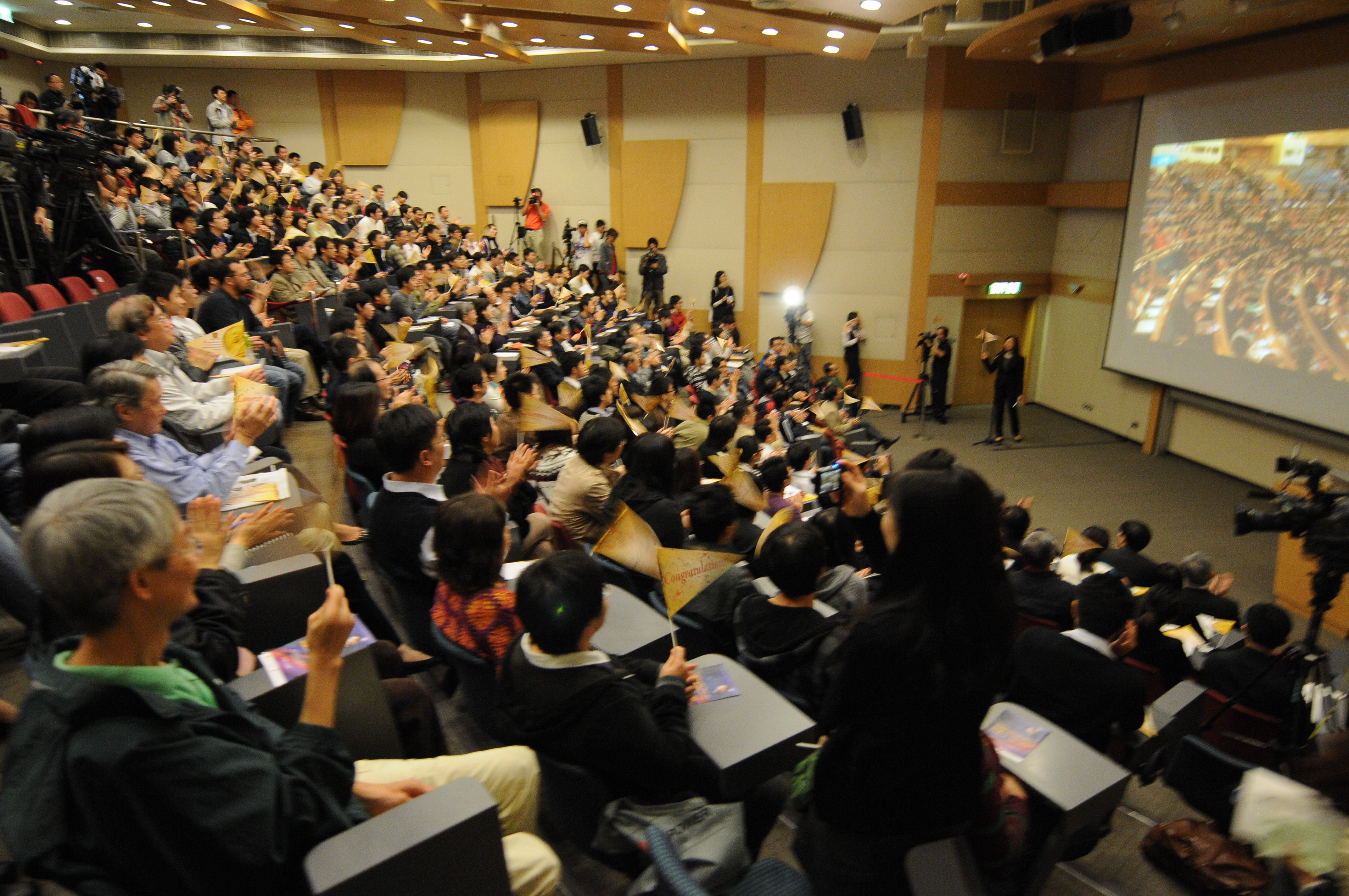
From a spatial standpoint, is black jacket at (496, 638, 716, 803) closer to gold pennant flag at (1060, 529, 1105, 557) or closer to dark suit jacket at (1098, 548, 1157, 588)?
dark suit jacket at (1098, 548, 1157, 588)

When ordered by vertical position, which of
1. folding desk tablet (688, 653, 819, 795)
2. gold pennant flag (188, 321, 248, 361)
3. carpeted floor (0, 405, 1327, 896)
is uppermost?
gold pennant flag (188, 321, 248, 361)

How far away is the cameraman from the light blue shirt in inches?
429

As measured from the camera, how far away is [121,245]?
6.21 m

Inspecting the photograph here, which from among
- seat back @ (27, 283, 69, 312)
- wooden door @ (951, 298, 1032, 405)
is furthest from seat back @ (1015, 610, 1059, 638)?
wooden door @ (951, 298, 1032, 405)

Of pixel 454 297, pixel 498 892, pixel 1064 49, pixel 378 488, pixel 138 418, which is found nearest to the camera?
pixel 498 892

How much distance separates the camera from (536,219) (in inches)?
509

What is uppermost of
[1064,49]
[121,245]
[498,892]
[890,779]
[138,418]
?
[1064,49]

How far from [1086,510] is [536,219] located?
9.47m

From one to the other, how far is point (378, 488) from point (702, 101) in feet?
33.9

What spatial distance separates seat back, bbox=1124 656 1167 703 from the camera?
10.7 feet

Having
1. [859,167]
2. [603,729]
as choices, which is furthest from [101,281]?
[859,167]

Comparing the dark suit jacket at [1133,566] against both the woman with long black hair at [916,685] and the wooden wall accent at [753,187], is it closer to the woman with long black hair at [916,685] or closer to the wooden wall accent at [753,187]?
the woman with long black hair at [916,685]

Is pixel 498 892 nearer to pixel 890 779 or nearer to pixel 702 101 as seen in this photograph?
pixel 890 779

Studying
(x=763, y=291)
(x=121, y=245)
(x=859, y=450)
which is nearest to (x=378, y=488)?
(x=121, y=245)
